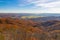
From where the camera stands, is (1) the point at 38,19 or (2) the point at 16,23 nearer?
(1) the point at 38,19

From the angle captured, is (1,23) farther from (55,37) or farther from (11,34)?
(55,37)

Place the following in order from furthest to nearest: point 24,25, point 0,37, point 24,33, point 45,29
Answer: point 24,25
point 45,29
point 24,33
point 0,37

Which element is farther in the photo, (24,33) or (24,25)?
(24,25)

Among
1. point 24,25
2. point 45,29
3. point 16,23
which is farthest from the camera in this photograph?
point 16,23

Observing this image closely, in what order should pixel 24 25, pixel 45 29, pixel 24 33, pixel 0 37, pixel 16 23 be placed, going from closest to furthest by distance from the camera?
pixel 0 37 < pixel 24 33 < pixel 45 29 < pixel 24 25 < pixel 16 23

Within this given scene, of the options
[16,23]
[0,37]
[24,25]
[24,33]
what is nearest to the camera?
[0,37]

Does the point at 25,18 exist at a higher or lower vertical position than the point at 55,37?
higher

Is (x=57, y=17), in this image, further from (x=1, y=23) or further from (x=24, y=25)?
(x=1, y=23)

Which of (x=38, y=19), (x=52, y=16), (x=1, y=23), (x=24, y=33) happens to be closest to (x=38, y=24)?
(x=38, y=19)

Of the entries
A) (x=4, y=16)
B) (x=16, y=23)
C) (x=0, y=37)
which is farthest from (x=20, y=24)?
(x=0, y=37)
